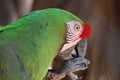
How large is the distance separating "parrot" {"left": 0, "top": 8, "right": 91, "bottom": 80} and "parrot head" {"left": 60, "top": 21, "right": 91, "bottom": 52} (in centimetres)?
2

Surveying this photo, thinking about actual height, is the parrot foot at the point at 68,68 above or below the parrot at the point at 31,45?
below

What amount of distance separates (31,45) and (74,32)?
0.15 metres

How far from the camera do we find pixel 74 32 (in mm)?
894

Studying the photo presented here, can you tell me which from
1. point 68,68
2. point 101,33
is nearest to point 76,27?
point 68,68

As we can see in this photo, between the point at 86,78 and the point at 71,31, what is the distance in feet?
2.17

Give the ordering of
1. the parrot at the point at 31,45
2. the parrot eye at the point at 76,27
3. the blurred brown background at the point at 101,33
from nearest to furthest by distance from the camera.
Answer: the parrot at the point at 31,45, the parrot eye at the point at 76,27, the blurred brown background at the point at 101,33

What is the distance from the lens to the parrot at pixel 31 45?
0.79 metres

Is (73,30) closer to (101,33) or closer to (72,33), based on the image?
(72,33)

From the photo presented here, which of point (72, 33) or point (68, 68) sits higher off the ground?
point (72, 33)

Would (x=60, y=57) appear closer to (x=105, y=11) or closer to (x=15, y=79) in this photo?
(x=15, y=79)

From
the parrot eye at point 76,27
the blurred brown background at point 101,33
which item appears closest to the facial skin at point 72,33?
the parrot eye at point 76,27

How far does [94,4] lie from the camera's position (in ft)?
4.94

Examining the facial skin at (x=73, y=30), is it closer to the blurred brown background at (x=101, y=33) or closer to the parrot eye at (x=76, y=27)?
the parrot eye at (x=76, y=27)

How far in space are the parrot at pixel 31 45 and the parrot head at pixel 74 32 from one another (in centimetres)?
2
